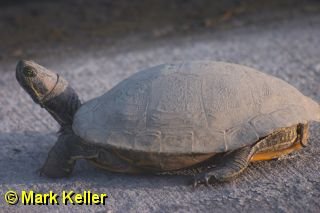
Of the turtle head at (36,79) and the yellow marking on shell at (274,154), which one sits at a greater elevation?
the turtle head at (36,79)

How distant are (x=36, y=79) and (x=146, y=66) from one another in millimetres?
1884

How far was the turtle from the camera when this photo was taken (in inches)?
111

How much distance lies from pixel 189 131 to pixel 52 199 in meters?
0.81

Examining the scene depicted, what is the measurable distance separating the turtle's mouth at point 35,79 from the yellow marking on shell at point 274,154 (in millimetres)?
1269

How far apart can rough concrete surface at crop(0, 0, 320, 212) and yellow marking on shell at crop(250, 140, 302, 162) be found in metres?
0.08

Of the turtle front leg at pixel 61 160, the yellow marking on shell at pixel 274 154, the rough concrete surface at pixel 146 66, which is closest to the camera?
the rough concrete surface at pixel 146 66

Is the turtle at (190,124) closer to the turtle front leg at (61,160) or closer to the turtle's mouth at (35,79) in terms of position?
the turtle front leg at (61,160)

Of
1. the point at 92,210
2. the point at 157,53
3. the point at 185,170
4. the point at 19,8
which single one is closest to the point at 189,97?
the point at 185,170

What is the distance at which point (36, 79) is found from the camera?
129 inches

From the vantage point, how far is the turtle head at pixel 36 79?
326cm

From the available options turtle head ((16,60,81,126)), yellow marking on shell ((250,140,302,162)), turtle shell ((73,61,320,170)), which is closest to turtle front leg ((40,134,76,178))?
turtle shell ((73,61,320,170))

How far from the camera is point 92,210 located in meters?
2.80

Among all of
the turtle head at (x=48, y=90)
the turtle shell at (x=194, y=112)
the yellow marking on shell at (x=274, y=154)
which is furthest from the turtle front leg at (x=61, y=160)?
the yellow marking on shell at (x=274, y=154)

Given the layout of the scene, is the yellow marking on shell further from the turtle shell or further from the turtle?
the turtle shell
